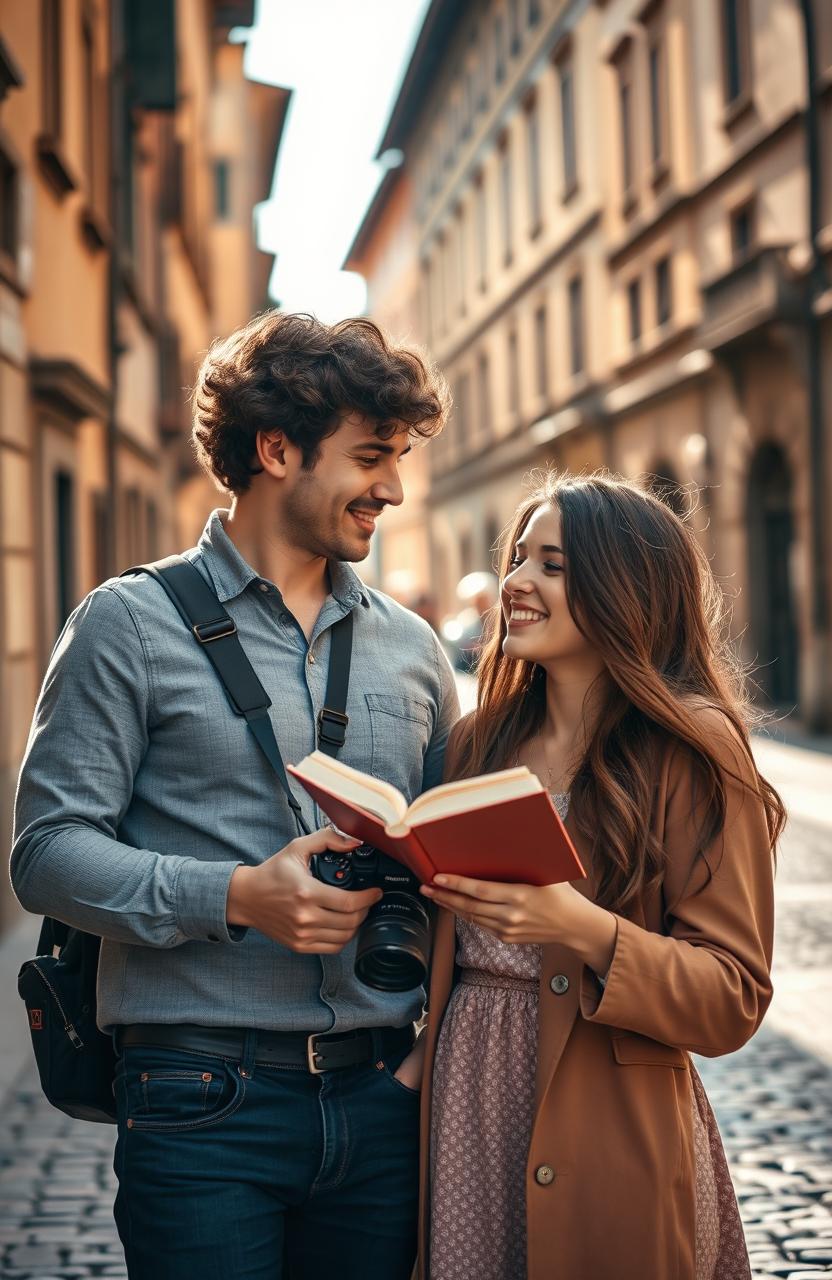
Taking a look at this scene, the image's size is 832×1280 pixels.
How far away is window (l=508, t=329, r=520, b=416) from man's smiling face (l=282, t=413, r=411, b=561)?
105ft

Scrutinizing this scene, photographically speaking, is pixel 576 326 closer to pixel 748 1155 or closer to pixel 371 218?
pixel 748 1155

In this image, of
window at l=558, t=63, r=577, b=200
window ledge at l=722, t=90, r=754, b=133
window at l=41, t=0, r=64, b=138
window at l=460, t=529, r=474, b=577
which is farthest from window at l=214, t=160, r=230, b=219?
window at l=41, t=0, r=64, b=138

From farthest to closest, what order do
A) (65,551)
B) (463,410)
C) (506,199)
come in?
(463,410), (506,199), (65,551)

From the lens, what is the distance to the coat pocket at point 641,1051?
7.55 feet

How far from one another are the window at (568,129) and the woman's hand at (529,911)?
26.7 meters

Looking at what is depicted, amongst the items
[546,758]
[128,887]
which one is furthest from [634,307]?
[128,887]

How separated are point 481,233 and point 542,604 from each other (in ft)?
118

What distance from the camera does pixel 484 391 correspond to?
38188 mm

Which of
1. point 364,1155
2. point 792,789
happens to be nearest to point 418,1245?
point 364,1155

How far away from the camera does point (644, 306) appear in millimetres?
23656

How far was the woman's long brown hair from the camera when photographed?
2.35 m

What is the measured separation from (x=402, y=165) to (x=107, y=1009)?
50227 millimetres

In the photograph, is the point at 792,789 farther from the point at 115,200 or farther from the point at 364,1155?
the point at 364,1155

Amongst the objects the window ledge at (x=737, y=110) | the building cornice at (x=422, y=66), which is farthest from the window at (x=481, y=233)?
the window ledge at (x=737, y=110)
